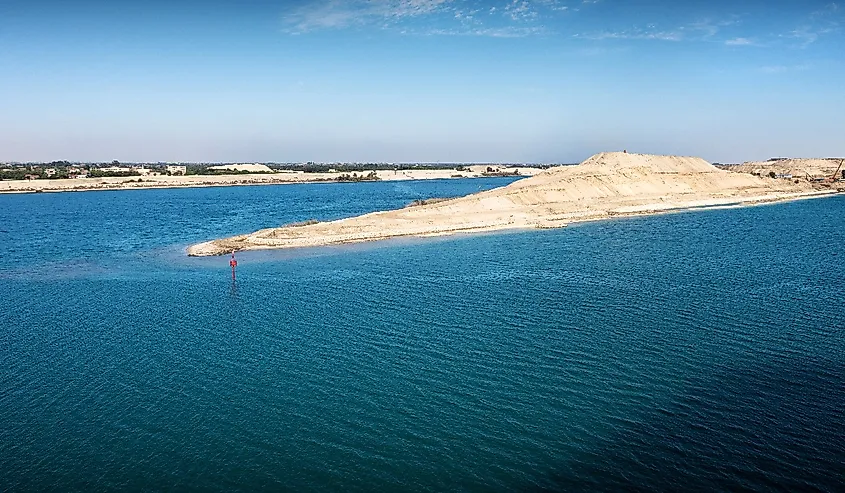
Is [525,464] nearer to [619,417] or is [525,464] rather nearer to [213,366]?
[619,417]

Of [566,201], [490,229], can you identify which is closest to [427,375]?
[490,229]

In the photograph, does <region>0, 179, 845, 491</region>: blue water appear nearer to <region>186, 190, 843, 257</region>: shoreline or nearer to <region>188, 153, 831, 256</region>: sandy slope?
<region>186, 190, 843, 257</region>: shoreline

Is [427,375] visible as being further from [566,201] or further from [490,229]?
[566,201]

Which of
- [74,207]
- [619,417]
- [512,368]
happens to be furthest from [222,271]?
[74,207]

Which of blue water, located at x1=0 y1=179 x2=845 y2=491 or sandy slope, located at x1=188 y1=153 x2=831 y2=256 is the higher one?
sandy slope, located at x1=188 y1=153 x2=831 y2=256

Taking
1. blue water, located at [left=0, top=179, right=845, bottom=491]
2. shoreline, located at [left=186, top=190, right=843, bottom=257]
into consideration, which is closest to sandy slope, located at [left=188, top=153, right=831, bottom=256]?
shoreline, located at [left=186, top=190, right=843, bottom=257]

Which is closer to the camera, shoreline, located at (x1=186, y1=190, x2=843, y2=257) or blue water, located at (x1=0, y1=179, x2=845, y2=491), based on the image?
blue water, located at (x1=0, y1=179, x2=845, y2=491)
